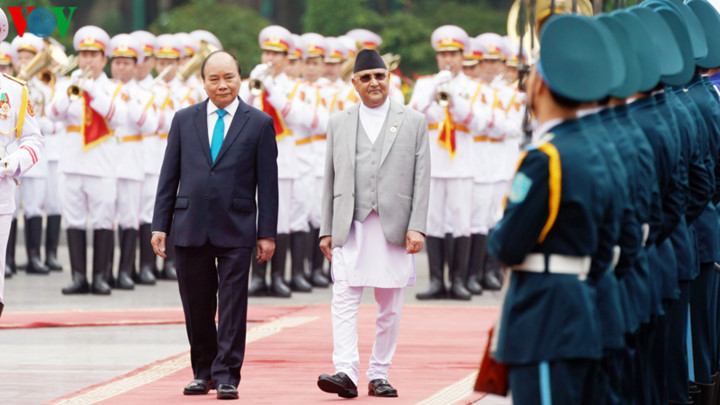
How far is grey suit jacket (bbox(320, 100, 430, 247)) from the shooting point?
959 cm

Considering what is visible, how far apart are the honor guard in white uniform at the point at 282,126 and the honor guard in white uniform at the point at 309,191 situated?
0.12 metres

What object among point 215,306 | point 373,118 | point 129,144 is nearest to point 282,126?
point 129,144

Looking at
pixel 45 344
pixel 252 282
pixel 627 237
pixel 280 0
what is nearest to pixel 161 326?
pixel 45 344

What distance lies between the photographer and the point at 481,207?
16.5 m

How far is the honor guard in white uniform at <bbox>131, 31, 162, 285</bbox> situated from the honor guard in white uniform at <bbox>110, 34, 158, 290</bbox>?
30 cm

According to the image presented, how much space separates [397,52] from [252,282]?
1385cm

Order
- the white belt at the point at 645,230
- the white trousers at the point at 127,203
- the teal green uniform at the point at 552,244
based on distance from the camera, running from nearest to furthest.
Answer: the teal green uniform at the point at 552,244 → the white belt at the point at 645,230 → the white trousers at the point at 127,203

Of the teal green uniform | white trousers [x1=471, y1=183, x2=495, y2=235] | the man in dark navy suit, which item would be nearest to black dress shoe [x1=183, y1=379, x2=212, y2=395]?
the man in dark navy suit

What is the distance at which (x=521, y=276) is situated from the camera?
599cm

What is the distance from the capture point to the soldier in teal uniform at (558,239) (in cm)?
586

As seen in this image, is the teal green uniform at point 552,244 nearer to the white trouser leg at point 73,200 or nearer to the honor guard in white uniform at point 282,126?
the honor guard in white uniform at point 282,126

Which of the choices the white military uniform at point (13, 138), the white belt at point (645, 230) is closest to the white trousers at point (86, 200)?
the white military uniform at point (13, 138)

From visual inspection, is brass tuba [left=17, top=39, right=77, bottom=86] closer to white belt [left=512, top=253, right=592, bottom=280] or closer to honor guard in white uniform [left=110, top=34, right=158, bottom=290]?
honor guard in white uniform [left=110, top=34, right=158, bottom=290]

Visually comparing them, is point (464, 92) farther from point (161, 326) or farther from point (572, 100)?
point (572, 100)
